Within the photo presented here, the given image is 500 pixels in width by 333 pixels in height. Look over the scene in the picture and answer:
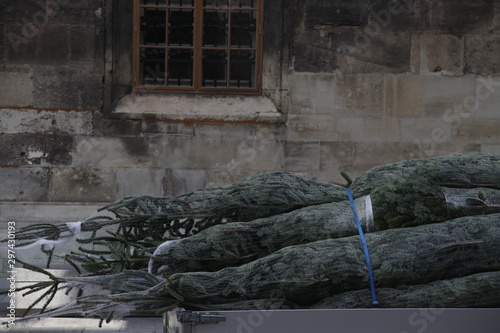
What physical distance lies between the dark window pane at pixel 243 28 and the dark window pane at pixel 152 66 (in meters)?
0.83

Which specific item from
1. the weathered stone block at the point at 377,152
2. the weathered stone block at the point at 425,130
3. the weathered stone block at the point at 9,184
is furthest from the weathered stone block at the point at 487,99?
the weathered stone block at the point at 9,184

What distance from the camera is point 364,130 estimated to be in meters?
8.95

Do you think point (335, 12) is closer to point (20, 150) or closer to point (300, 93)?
point (300, 93)

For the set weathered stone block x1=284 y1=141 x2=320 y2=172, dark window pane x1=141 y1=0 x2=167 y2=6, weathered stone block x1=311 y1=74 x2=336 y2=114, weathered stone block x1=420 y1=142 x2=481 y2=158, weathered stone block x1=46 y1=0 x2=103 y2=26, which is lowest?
weathered stone block x1=284 y1=141 x2=320 y2=172

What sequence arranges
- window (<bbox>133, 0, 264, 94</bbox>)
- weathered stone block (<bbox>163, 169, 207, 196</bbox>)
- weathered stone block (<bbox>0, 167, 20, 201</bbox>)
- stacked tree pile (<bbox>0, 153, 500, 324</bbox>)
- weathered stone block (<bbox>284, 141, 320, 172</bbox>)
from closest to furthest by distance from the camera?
stacked tree pile (<bbox>0, 153, 500, 324</bbox>) < weathered stone block (<bbox>0, 167, 20, 201</bbox>) < weathered stone block (<bbox>163, 169, 207, 196</bbox>) < weathered stone block (<bbox>284, 141, 320, 172</bbox>) < window (<bbox>133, 0, 264, 94</bbox>)

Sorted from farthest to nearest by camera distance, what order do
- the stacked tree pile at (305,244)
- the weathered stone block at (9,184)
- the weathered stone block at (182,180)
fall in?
the weathered stone block at (182,180), the weathered stone block at (9,184), the stacked tree pile at (305,244)

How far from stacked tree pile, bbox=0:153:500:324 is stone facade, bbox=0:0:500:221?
488cm

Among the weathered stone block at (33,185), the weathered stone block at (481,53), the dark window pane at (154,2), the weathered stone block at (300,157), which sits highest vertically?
the dark window pane at (154,2)

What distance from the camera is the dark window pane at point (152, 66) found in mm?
9023

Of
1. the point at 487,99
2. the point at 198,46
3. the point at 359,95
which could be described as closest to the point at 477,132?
the point at 487,99

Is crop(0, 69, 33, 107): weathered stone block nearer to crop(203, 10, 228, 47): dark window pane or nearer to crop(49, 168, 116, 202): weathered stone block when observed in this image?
crop(49, 168, 116, 202): weathered stone block

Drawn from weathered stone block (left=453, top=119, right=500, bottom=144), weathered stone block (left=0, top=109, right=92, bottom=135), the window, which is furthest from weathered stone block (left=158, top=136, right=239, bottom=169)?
weathered stone block (left=453, top=119, right=500, bottom=144)

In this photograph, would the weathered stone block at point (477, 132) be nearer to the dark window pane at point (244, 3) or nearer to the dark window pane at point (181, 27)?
the dark window pane at point (244, 3)

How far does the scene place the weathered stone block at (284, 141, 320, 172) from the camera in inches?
349
